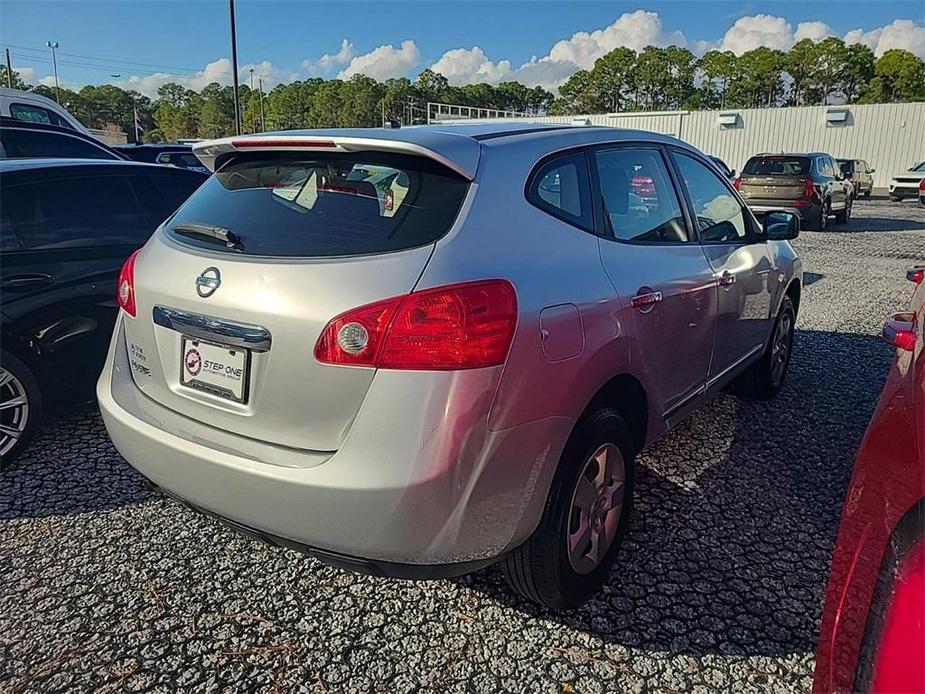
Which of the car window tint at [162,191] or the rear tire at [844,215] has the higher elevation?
the car window tint at [162,191]

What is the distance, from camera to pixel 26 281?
11.2 ft

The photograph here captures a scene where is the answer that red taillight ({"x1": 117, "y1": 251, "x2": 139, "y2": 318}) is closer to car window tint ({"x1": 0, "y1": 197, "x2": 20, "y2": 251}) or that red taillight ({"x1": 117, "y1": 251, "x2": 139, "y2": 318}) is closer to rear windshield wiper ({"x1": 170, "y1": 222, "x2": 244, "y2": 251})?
rear windshield wiper ({"x1": 170, "y1": 222, "x2": 244, "y2": 251})

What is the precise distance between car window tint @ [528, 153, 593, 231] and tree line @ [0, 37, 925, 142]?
63892 mm

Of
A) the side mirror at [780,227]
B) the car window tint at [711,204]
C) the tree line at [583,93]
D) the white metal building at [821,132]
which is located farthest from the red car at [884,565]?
the tree line at [583,93]

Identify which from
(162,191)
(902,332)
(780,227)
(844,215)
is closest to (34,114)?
(162,191)

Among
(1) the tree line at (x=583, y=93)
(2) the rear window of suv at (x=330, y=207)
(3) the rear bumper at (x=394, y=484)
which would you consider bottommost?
(3) the rear bumper at (x=394, y=484)

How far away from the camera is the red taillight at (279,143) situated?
7.15ft

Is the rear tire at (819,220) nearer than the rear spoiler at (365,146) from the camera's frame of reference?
No

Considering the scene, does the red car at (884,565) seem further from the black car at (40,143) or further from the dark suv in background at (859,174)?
the dark suv in background at (859,174)

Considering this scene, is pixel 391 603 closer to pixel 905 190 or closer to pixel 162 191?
pixel 162 191

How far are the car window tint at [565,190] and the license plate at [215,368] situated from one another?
1.07 metres

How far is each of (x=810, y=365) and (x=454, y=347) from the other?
4532 mm

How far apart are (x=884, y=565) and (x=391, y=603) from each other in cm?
172

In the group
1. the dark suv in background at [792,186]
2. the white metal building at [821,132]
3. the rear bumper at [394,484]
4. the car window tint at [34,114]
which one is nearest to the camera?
the rear bumper at [394,484]
